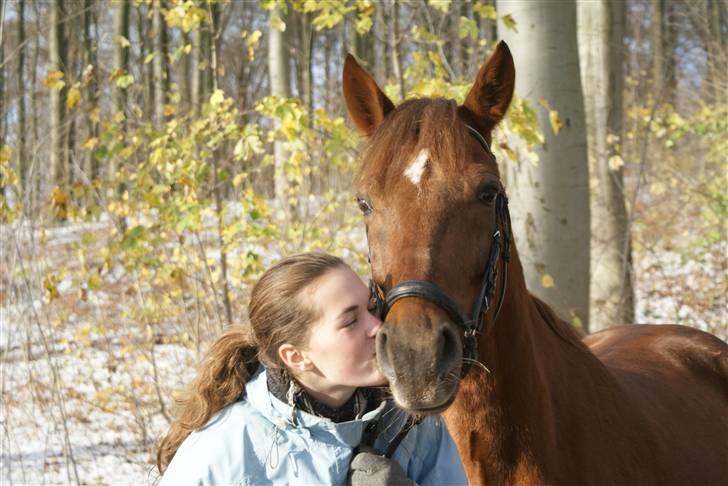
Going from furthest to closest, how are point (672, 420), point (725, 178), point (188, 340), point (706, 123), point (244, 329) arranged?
point (706, 123) < point (725, 178) < point (188, 340) < point (672, 420) < point (244, 329)

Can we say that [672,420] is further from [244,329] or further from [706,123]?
[706,123]

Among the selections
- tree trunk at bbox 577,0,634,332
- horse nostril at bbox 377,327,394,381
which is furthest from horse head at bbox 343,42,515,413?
tree trunk at bbox 577,0,634,332

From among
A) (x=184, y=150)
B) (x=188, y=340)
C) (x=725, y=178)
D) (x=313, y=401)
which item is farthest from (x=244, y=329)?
(x=725, y=178)

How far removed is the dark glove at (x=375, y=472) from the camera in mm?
1882

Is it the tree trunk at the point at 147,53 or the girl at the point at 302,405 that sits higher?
the tree trunk at the point at 147,53

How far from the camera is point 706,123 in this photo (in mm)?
9789

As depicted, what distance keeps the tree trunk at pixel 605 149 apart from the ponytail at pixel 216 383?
516 centimetres

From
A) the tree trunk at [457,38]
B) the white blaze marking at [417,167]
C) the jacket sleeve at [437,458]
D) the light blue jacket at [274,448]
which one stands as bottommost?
the jacket sleeve at [437,458]

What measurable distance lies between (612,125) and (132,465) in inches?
200

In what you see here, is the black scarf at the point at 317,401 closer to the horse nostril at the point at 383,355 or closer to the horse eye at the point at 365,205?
the horse nostril at the point at 383,355

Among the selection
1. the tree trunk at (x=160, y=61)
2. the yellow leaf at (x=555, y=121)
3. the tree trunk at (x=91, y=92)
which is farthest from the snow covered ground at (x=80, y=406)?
the yellow leaf at (x=555, y=121)

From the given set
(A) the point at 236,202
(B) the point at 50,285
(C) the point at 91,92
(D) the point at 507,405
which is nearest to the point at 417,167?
(D) the point at 507,405

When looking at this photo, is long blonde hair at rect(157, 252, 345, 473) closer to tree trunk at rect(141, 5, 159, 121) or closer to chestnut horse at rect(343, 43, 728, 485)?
chestnut horse at rect(343, 43, 728, 485)

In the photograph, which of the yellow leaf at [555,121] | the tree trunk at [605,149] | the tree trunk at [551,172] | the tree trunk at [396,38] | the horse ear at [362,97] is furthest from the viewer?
the tree trunk at [605,149]
